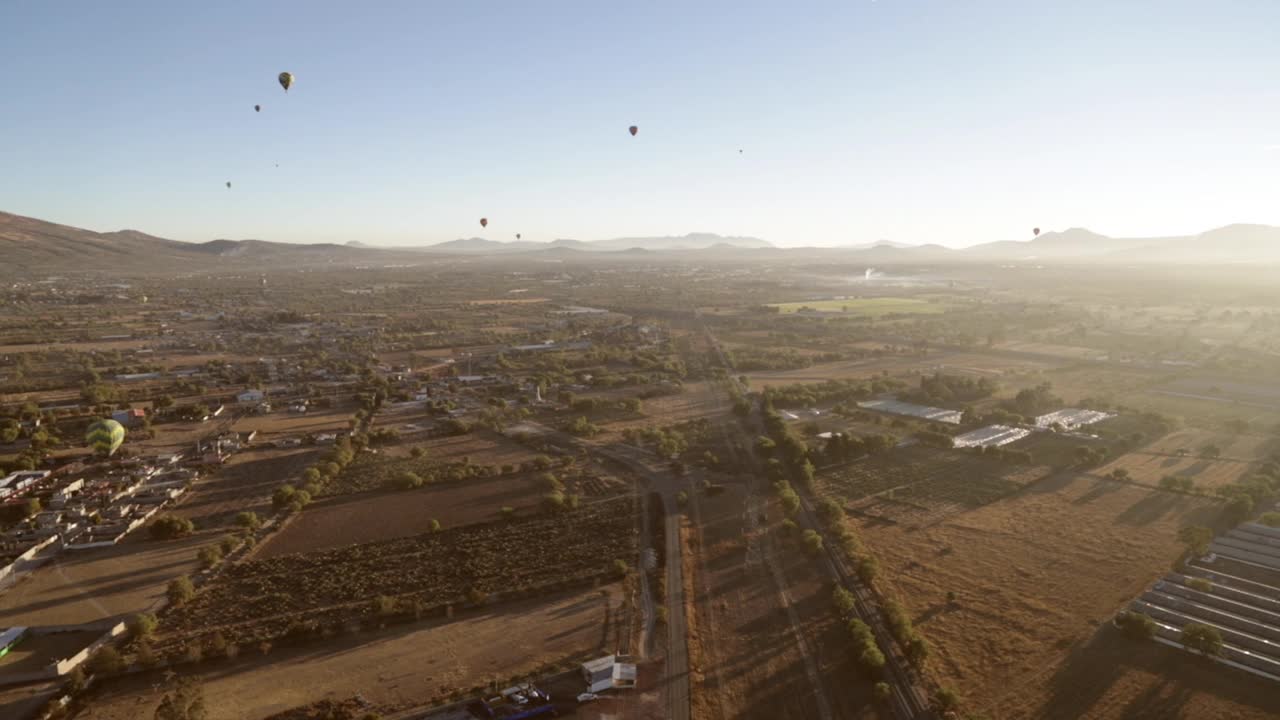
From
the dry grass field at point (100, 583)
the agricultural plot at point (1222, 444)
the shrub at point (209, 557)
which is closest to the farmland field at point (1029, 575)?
the agricultural plot at point (1222, 444)

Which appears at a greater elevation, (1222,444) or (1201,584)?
(1201,584)

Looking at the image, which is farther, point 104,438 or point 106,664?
point 104,438

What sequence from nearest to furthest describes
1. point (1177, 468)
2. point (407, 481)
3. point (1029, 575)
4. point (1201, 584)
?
1. point (1201, 584)
2. point (1029, 575)
3. point (407, 481)
4. point (1177, 468)

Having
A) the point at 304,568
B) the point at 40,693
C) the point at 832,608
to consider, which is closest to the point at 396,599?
the point at 304,568

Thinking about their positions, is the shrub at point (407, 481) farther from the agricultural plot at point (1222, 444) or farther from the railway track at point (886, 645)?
the agricultural plot at point (1222, 444)

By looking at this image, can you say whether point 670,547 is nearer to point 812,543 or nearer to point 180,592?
point 812,543

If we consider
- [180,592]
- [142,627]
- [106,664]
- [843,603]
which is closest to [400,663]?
[106,664]
